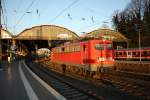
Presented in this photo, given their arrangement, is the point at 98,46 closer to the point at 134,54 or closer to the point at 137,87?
the point at 137,87

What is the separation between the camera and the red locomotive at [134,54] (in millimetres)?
40241

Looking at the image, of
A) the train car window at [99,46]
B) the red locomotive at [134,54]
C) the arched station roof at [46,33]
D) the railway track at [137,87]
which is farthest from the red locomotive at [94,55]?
the arched station roof at [46,33]

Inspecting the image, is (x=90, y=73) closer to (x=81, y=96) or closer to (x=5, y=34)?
(x=81, y=96)

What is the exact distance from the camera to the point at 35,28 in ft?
316

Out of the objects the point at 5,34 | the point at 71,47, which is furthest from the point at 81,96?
the point at 5,34

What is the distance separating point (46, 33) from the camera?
95188mm

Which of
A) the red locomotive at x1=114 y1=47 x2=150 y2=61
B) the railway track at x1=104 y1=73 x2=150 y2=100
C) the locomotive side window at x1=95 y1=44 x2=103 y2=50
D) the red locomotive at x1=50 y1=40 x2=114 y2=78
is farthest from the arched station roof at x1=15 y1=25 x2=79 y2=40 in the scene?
the railway track at x1=104 y1=73 x2=150 y2=100

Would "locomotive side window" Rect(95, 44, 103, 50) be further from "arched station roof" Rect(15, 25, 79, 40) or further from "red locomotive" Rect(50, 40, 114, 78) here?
"arched station roof" Rect(15, 25, 79, 40)

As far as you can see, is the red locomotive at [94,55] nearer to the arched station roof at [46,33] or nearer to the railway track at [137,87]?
the railway track at [137,87]

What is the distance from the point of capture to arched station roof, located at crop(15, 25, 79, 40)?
92.5 meters

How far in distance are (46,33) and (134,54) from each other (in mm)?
53239

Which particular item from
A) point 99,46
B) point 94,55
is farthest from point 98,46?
point 94,55

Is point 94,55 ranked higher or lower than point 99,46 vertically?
lower

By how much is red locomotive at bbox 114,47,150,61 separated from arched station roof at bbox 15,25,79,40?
4296 cm
